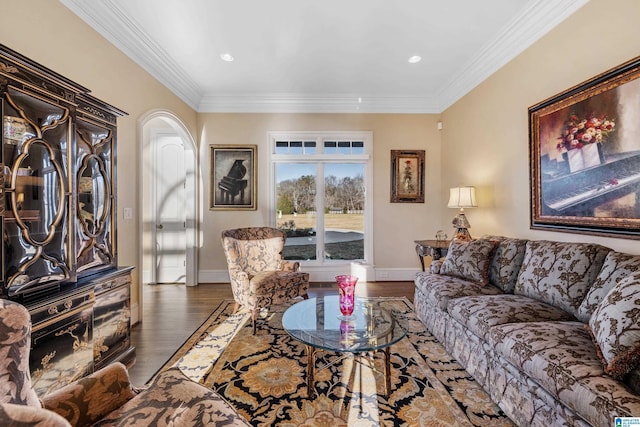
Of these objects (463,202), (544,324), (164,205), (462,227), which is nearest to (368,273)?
(462,227)

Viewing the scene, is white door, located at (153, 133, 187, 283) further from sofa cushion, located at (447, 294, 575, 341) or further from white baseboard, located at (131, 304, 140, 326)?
sofa cushion, located at (447, 294, 575, 341)

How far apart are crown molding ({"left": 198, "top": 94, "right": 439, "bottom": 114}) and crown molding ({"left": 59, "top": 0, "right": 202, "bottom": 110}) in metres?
0.51

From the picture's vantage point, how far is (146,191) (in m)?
4.63

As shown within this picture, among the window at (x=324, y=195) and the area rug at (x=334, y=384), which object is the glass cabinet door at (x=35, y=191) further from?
the window at (x=324, y=195)

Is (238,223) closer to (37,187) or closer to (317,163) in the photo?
(317,163)

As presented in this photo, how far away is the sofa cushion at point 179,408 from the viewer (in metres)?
0.63

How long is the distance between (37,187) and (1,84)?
55cm

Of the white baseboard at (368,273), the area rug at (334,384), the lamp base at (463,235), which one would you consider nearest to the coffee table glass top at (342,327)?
the area rug at (334,384)

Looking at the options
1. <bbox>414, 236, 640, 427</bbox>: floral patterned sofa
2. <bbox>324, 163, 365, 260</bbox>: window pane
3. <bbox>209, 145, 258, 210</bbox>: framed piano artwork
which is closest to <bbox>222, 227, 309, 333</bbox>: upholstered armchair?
<bbox>209, 145, 258, 210</bbox>: framed piano artwork

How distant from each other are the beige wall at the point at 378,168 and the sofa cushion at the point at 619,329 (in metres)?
3.19

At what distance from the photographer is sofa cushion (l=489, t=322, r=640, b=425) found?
1138 millimetres

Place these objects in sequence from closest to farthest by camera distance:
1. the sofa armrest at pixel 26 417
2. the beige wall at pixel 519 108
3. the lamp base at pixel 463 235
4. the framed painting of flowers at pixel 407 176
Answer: the sofa armrest at pixel 26 417 < the beige wall at pixel 519 108 < the lamp base at pixel 463 235 < the framed painting of flowers at pixel 407 176

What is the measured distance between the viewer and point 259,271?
3418 mm

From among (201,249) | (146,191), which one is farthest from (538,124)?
(146,191)
